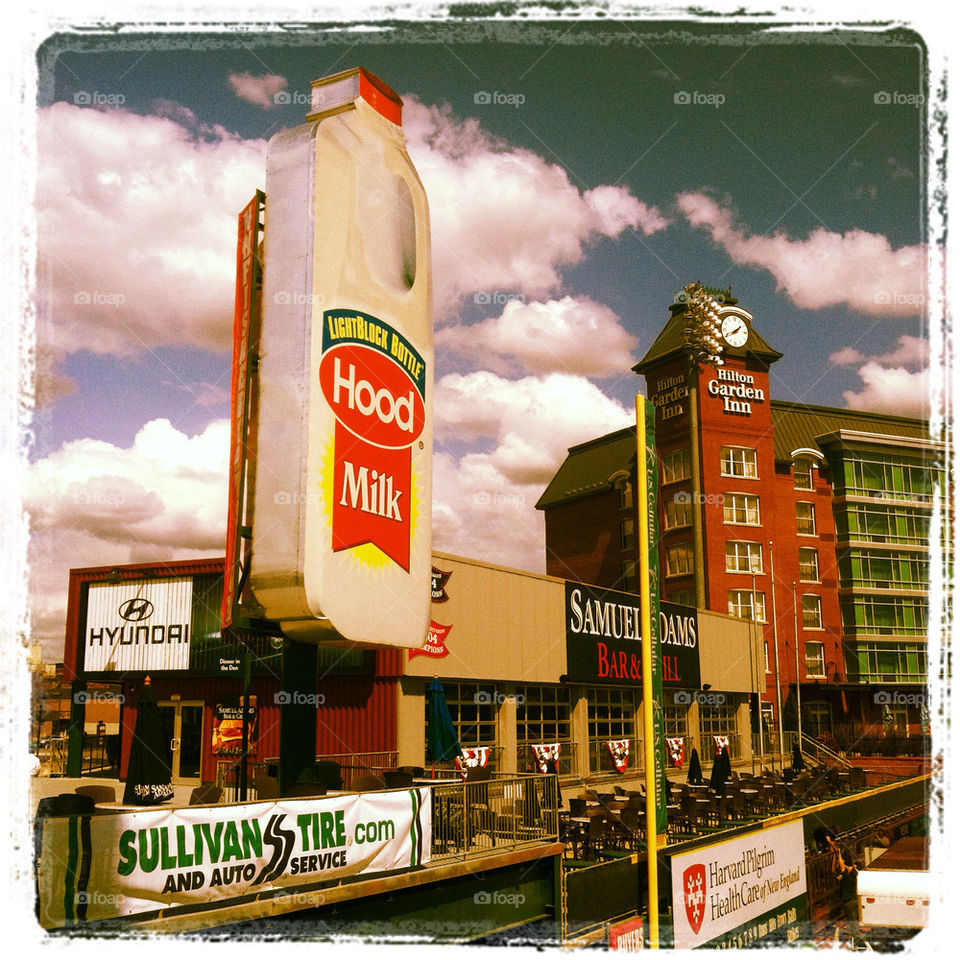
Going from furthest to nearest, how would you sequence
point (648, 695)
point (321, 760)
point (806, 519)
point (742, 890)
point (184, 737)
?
point (806, 519) → point (184, 737) → point (742, 890) → point (321, 760) → point (648, 695)

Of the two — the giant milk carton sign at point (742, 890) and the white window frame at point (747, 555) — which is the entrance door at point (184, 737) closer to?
the giant milk carton sign at point (742, 890)

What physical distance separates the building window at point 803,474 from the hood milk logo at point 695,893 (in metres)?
52.0

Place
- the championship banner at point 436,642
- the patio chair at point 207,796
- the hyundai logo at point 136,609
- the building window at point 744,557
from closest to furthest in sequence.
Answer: the patio chair at point 207,796 < the championship banner at point 436,642 < the hyundai logo at point 136,609 < the building window at point 744,557

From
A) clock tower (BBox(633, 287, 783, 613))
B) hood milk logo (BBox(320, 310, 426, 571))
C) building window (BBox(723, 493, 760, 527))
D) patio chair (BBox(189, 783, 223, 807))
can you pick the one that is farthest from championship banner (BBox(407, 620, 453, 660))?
building window (BBox(723, 493, 760, 527))

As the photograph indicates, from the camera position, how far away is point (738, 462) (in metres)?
59.9

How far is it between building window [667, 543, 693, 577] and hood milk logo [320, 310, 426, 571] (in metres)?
46.8

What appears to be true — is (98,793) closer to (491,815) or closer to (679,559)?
(491,815)

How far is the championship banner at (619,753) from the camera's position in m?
29.0

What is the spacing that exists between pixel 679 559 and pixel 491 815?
4639 cm

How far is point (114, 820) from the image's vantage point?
889 centimetres

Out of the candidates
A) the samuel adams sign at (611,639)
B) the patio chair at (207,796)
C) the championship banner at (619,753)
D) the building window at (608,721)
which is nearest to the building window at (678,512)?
the samuel adams sign at (611,639)

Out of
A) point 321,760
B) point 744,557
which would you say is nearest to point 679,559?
point 744,557

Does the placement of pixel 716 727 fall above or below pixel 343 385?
below

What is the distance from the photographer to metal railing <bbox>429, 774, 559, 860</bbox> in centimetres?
1319
